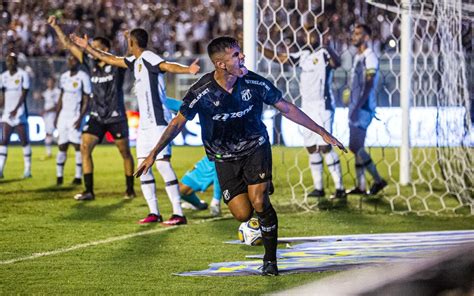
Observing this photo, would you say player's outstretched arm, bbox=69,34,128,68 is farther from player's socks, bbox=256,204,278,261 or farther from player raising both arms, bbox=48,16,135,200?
player's socks, bbox=256,204,278,261

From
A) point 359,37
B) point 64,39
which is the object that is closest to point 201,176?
point 64,39

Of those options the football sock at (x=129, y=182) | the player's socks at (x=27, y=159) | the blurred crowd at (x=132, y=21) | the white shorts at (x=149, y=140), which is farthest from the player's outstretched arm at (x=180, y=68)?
the blurred crowd at (x=132, y=21)

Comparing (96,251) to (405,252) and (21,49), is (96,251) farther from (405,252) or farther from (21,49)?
(21,49)

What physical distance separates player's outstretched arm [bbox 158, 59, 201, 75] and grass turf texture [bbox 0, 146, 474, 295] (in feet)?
5.11

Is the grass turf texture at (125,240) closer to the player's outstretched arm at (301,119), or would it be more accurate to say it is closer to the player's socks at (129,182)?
the player's socks at (129,182)

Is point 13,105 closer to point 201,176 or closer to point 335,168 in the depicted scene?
point 201,176

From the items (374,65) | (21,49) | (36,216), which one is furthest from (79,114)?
(21,49)

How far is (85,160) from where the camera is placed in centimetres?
1196

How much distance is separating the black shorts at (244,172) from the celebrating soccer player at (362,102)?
18.7ft

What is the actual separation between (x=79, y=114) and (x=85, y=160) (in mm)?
2142

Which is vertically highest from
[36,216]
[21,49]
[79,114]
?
[21,49]

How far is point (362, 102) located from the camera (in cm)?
1226

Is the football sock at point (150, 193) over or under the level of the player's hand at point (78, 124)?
under

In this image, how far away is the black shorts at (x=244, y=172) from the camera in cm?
654
